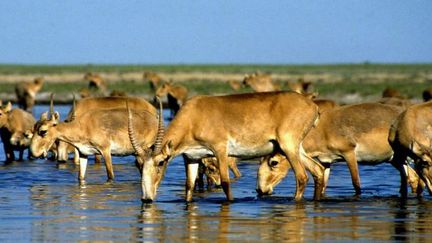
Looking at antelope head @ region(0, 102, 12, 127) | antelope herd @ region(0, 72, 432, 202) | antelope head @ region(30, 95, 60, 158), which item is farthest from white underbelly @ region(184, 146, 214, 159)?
antelope head @ region(0, 102, 12, 127)

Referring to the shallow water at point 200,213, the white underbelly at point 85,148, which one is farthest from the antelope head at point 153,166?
the white underbelly at point 85,148

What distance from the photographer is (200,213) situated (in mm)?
16906

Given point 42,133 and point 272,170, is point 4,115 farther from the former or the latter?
point 272,170

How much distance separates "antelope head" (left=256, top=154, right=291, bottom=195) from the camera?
2002 cm

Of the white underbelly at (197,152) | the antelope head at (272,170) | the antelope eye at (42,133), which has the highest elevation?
the white underbelly at (197,152)

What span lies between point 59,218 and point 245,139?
146 inches

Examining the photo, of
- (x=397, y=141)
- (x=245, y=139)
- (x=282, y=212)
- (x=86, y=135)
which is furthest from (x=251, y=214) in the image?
(x=86, y=135)

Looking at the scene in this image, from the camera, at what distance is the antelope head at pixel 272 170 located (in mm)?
20016

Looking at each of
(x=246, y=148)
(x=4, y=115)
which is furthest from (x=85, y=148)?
(x=4, y=115)

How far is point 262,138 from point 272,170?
5.19 ft

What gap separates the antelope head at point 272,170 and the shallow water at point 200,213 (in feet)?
1.12

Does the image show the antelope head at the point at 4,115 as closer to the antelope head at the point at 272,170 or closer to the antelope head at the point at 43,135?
the antelope head at the point at 43,135

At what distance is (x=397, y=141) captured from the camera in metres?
19.4

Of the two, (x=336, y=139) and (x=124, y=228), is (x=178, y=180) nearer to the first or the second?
(x=336, y=139)
